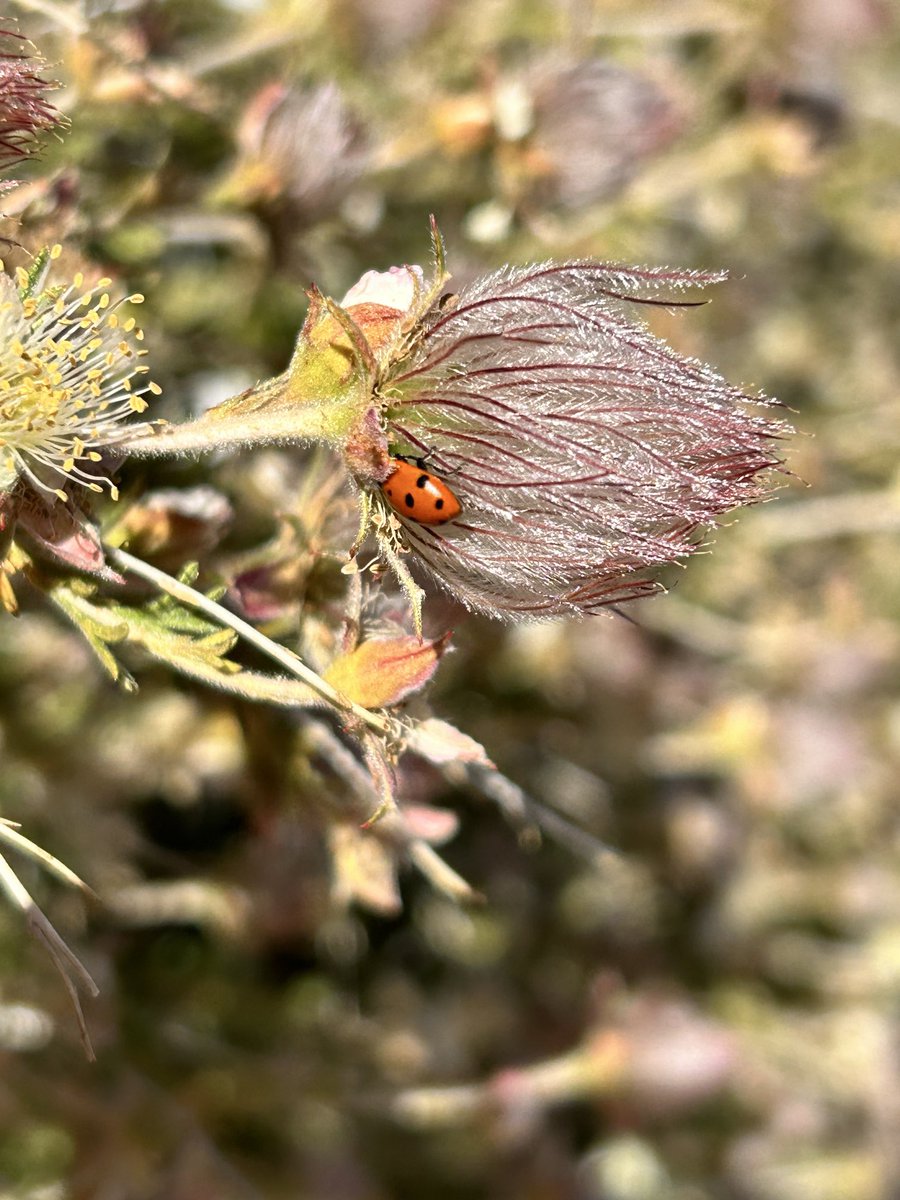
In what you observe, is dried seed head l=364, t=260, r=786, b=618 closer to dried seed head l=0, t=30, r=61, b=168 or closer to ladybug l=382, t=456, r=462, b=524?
ladybug l=382, t=456, r=462, b=524

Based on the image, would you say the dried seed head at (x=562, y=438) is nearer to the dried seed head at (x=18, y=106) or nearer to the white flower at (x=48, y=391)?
the white flower at (x=48, y=391)

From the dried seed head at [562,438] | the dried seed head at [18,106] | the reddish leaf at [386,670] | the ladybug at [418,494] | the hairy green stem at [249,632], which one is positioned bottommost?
the hairy green stem at [249,632]

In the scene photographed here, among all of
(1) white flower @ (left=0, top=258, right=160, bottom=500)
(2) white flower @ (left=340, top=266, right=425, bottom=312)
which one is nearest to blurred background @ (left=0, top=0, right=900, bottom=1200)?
(1) white flower @ (left=0, top=258, right=160, bottom=500)

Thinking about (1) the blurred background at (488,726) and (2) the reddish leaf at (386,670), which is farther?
(1) the blurred background at (488,726)

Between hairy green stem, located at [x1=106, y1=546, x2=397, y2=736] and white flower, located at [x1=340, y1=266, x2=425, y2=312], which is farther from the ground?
white flower, located at [x1=340, y1=266, x2=425, y2=312]

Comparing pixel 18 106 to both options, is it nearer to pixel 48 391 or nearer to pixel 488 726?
pixel 48 391

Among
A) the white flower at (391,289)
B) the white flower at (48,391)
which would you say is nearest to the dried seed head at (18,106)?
the white flower at (48,391)
